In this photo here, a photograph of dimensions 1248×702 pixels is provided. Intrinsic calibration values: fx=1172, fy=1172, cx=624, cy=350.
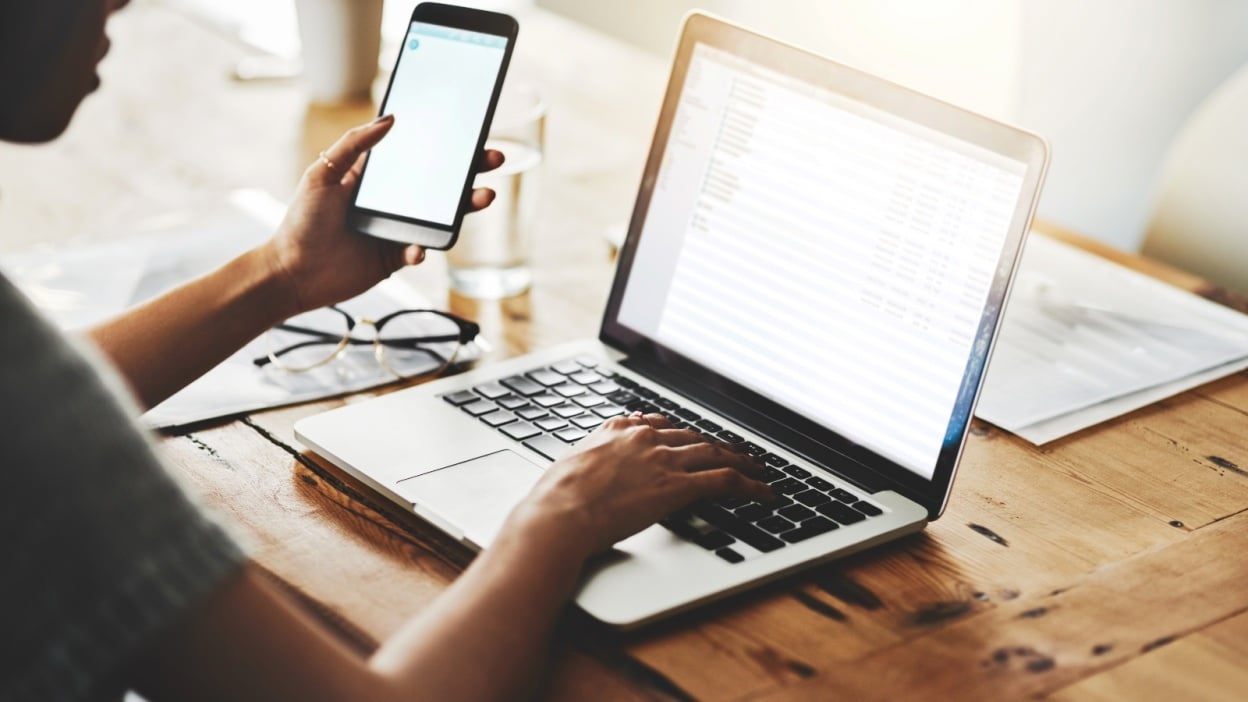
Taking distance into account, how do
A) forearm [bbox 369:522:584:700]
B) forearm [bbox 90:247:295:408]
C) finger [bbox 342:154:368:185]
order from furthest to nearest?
finger [bbox 342:154:368:185], forearm [bbox 90:247:295:408], forearm [bbox 369:522:584:700]

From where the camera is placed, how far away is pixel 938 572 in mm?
827

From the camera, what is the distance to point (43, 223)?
1.38 meters

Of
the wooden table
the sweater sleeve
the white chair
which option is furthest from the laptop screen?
the white chair

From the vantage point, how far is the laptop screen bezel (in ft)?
2.77

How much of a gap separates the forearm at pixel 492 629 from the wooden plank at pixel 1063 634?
0.46ft

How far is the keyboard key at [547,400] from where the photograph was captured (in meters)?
0.98

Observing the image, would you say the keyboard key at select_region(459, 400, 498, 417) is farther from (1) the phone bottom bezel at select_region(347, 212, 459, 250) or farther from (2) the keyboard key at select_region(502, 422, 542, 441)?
(1) the phone bottom bezel at select_region(347, 212, 459, 250)

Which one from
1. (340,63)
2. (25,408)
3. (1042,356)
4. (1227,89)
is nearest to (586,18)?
(340,63)

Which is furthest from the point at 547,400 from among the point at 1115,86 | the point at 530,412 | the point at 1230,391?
the point at 1115,86

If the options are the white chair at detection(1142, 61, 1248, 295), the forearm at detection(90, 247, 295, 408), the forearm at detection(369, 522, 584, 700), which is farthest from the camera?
the white chair at detection(1142, 61, 1248, 295)

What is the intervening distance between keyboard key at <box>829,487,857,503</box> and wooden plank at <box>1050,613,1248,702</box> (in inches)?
Result: 8.3

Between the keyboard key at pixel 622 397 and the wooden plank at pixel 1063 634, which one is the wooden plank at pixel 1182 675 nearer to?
the wooden plank at pixel 1063 634

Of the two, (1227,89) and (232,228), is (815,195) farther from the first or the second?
(1227,89)

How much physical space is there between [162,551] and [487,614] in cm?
20
